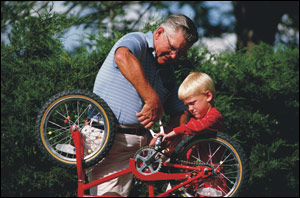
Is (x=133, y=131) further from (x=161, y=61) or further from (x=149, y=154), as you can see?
(x=161, y=61)

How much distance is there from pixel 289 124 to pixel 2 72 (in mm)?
3587

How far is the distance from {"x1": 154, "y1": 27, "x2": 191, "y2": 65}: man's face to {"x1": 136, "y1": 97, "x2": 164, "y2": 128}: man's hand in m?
0.38

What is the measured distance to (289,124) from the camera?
4.72 meters

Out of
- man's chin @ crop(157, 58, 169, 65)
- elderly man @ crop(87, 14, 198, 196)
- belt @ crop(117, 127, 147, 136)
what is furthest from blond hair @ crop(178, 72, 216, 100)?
belt @ crop(117, 127, 147, 136)

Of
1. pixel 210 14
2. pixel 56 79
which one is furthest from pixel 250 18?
pixel 56 79

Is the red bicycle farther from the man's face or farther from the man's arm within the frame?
the man's face

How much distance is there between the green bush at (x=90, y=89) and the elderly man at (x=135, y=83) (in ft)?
3.72

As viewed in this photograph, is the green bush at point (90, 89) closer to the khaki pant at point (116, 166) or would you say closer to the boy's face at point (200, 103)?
the khaki pant at point (116, 166)

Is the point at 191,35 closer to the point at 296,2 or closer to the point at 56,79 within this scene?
the point at 56,79

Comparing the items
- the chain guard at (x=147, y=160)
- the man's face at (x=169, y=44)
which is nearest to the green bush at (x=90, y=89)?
the man's face at (x=169, y=44)

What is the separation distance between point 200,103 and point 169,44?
56 centimetres

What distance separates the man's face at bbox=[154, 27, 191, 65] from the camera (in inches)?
96.5

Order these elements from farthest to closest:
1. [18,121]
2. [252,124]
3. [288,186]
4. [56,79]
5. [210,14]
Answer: [210,14] → [288,186] → [252,124] → [56,79] → [18,121]

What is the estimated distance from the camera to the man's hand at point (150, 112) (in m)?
2.33
